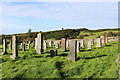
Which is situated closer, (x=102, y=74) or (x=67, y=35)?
(x=102, y=74)

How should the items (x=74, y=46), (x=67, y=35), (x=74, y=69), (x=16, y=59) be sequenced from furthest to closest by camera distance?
1. (x=67, y=35)
2. (x=16, y=59)
3. (x=74, y=46)
4. (x=74, y=69)

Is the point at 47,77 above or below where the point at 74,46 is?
below

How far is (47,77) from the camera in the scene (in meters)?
10.5

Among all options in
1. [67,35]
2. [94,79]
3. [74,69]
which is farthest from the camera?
[67,35]

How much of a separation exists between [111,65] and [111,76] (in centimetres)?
195

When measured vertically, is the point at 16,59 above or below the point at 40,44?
below

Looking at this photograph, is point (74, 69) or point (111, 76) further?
point (74, 69)

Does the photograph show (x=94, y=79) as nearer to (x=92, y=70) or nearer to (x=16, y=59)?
(x=92, y=70)

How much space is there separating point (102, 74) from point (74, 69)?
1.81 m

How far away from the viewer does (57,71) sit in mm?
10992

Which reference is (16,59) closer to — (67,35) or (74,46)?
(74,46)

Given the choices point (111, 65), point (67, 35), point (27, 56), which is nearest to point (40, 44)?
point (27, 56)

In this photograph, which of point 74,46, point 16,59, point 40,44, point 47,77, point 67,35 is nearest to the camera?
point 47,77

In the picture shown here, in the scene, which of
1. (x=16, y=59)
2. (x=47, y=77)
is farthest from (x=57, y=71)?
(x=16, y=59)
